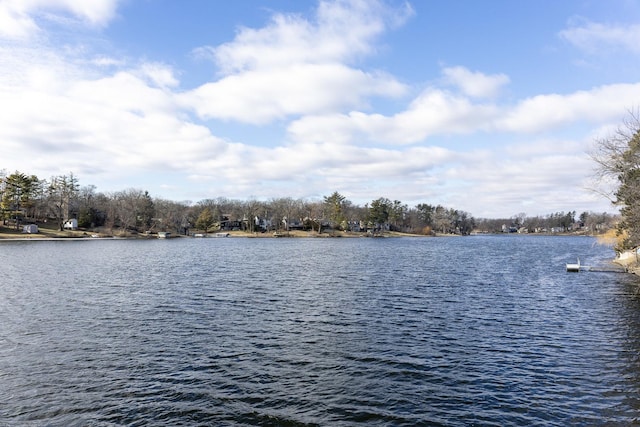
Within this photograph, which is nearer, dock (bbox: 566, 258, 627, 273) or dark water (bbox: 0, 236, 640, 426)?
dark water (bbox: 0, 236, 640, 426)

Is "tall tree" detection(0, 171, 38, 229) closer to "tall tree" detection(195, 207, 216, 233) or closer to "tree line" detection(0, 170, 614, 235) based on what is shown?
"tree line" detection(0, 170, 614, 235)

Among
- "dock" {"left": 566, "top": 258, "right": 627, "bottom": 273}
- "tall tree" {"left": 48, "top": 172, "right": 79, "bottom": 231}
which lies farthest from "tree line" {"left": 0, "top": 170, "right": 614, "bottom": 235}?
"dock" {"left": 566, "top": 258, "right": 627, "bottom": 273}

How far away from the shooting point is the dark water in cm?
1209

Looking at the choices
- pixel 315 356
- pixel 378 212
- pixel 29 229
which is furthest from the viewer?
pixel 378 212

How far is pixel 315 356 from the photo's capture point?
1691 cm

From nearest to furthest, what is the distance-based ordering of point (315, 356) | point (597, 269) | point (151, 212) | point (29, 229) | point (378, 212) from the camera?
point (315, 356)
point (597, 269)
point (29, 229)
point (151, 212)
point (378, 212)

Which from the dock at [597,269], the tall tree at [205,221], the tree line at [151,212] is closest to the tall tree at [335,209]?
the tree line at [151,212]

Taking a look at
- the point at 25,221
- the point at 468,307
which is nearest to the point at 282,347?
the point at 468,307

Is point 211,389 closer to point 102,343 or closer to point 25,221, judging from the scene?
point 102,343

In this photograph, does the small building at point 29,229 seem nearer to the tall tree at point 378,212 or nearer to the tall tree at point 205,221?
the tall tree at point 205,221

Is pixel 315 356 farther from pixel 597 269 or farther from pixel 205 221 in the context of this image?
pixel 205 221

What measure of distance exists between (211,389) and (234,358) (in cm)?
303

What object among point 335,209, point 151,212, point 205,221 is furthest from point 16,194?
point 335,209

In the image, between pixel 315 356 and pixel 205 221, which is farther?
pixel 205 221
